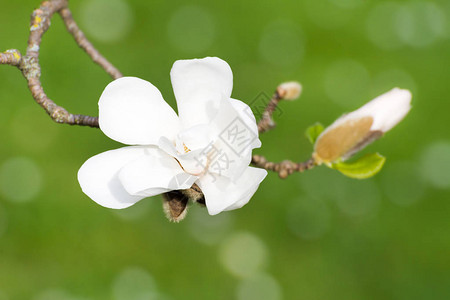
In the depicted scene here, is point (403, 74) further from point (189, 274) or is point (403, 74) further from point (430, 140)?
point (189, 274)

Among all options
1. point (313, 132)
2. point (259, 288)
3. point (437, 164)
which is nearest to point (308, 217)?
point (259, 288)

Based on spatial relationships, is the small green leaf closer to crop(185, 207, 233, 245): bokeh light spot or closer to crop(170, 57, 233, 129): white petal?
crop(170, 57, 233, 129): white petal

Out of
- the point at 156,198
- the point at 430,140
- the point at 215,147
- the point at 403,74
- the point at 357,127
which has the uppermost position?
the point at 215,147

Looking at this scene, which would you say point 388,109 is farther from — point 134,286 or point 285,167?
point 134,286

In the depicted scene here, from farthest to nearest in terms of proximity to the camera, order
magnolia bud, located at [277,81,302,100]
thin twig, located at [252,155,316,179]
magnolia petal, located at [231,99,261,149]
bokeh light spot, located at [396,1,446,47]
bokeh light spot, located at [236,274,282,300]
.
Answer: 1. bokeh light spot, located at [396,1,446,47]
2. bokeh light spot, located at [236,274,282,300]
3. thin twig, located at [252,155,316,179]
4. magnolia bud, located at [277,81,302,100]
5. magnolia petal, located at [231,99,261,149]

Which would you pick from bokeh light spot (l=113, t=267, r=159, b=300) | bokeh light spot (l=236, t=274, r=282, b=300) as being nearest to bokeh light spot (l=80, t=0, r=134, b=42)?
bokeh light spot (l=113, t=267, r=159, b=300)

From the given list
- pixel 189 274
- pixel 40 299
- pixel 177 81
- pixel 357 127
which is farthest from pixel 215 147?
pixel 40 299

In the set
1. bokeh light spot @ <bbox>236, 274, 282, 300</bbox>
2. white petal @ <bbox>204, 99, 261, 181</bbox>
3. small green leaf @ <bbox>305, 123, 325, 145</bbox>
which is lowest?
bokeh light spot @ <bbox>236, 274, 282, 300</bbox>
